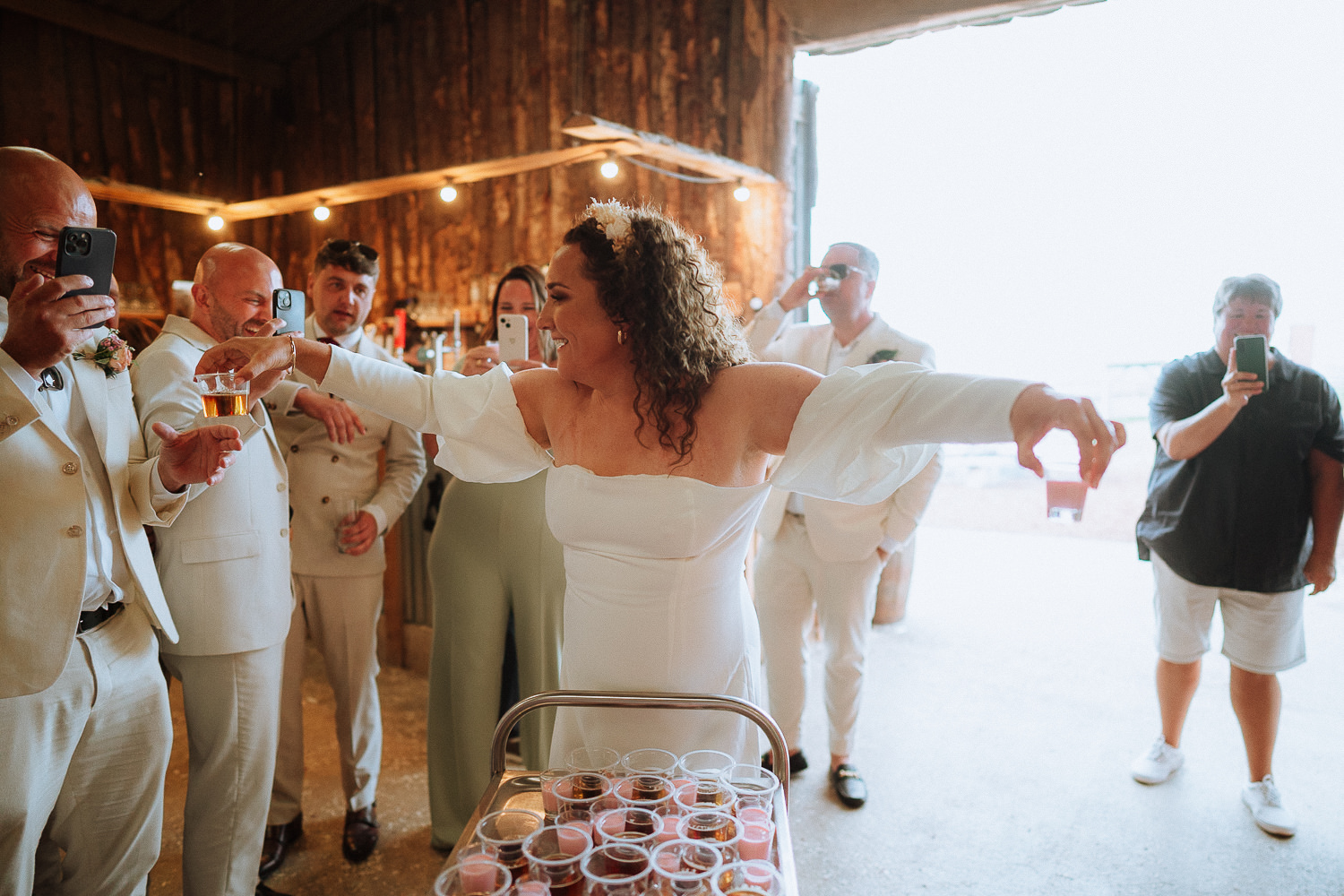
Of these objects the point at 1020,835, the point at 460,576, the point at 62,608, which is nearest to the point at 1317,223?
the point at 1020,835

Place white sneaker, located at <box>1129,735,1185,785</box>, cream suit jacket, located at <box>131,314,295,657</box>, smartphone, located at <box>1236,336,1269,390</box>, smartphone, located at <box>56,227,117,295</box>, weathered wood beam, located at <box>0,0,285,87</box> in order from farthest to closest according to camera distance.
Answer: weathered wood beam, located at <box>0,0,285,87</box> → white sneaker, located at <box>1129,735,1185,785</box> → smartphone, located at <box>1236,336,1269,390</box> → cream suit jacket, located at <box>131,314,295,657</box> → smartphone, located at <box>56,227,117,295</box>

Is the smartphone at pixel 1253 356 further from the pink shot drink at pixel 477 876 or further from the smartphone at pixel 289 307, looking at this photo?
the smartphone at pixel 289 307

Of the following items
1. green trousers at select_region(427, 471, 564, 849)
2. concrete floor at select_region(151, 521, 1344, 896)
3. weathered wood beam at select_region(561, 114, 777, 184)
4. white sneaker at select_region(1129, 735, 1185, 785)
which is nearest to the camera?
green trousers at select_region(427, 471, 564, 849)

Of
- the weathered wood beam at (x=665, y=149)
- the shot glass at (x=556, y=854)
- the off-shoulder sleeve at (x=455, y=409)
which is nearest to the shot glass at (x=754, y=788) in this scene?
the shot glass at (x=556, y=854)

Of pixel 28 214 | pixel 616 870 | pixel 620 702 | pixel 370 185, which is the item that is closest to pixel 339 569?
pixel 28 214

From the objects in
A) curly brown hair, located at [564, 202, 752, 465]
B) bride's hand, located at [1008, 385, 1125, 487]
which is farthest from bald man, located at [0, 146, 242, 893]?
bride's hand, located at [1008, 385, 1125, 487]

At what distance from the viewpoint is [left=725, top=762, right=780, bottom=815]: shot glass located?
1178 millimetres

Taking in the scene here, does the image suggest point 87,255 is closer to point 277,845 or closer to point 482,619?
point 482,619

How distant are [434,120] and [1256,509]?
21.7 ft

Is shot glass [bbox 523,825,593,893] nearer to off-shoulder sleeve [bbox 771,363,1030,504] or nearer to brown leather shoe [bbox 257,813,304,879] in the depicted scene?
off-shoulder sleeve [bbox 771,363,1030,504]

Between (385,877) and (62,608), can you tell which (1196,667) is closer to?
(385,877)

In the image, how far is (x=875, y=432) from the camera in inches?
52.3

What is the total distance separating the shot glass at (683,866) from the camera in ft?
3.23

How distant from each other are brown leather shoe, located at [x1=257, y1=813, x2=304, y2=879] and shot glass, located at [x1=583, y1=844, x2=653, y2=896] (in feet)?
6.05
